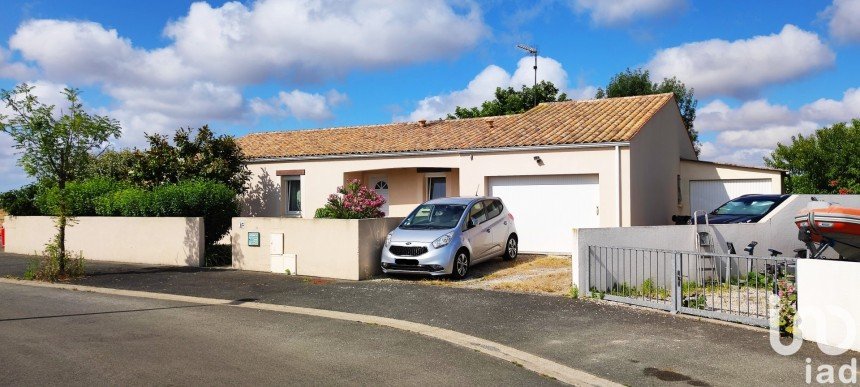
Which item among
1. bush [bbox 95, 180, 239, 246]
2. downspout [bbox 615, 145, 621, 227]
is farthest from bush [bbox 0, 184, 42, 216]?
downspout [bbox 615, 145, 621, 227]

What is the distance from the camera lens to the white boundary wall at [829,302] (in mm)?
7656

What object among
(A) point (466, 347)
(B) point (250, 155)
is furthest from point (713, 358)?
(B) point (250, 155)

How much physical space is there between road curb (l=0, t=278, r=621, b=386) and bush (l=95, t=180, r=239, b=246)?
12.6 feet

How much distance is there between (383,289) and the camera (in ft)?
41.5

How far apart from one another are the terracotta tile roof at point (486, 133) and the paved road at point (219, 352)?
9715 mm

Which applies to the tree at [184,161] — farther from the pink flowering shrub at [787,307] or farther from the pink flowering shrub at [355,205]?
the pink flowering shrub at [787,307]

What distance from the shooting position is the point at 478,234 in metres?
14.4

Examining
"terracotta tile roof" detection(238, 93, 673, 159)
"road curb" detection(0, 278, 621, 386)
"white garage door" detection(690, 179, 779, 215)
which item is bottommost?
"road curb" detection(0, 278, 621, 386)

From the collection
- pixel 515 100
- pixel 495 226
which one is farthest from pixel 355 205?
pixel 515 100

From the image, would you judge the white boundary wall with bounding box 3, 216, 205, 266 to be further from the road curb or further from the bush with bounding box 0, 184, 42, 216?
the road curb

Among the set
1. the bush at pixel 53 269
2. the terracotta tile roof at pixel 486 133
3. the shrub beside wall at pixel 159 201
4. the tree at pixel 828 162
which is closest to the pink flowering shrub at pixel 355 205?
the shrub beside wall at pixel 159 201

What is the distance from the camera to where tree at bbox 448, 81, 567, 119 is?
36.7 m

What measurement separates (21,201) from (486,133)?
1555cm

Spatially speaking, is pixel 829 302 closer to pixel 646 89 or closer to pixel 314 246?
pixel 314 246
